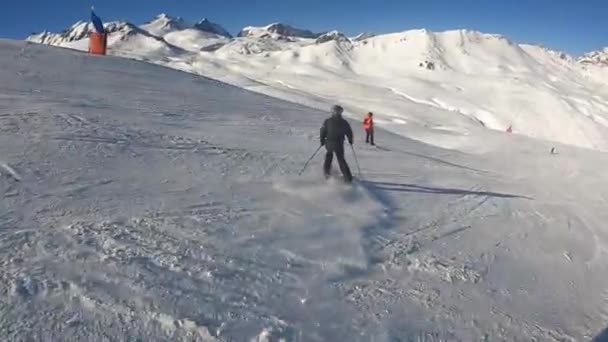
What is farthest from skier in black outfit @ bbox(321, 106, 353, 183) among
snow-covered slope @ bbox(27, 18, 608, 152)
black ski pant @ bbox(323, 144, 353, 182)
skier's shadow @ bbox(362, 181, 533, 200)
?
snow-covered slope @ bbox(27, 18, 608, 152)

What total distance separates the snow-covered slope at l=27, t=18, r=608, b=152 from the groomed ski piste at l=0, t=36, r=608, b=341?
15.5 m

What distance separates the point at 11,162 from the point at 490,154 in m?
18.1

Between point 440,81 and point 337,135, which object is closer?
point 337,135

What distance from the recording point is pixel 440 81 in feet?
404

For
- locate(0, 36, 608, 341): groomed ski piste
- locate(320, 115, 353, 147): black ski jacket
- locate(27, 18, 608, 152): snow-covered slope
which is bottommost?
locate(0, 36, 608, 341): groomed ski piste

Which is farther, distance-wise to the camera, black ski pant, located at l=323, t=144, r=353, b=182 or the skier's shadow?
the skier's shadow

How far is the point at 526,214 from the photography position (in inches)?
394

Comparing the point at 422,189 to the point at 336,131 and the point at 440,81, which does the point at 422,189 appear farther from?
the point at 440,81

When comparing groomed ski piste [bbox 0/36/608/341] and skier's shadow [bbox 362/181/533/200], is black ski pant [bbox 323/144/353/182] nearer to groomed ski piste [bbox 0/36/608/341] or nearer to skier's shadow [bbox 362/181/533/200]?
groomed ski piste [bbox 0/36/608/341]

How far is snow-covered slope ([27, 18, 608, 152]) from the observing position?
56969 mm

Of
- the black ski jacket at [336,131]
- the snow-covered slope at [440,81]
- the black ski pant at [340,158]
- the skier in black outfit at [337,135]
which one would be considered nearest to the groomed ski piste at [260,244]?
the black ski pant at [340,158]

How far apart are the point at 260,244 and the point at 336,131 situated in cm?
356

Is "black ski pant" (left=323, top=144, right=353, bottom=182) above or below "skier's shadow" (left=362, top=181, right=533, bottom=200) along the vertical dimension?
above

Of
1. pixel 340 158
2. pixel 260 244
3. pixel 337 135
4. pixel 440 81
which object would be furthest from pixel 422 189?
pixel 440 81
